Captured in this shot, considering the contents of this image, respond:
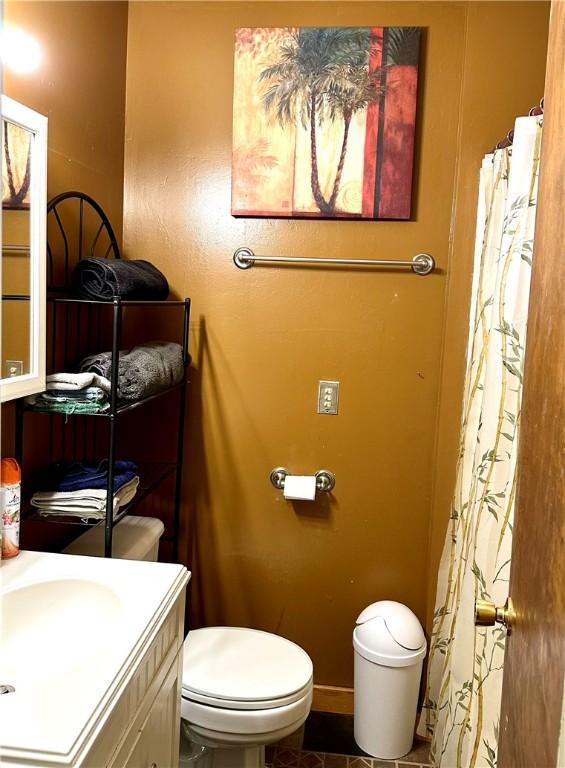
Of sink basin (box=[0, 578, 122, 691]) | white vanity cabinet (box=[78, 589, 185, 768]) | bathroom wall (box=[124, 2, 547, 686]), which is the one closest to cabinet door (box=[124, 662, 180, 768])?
white vanity cabinet (box=[78, 589, 185, 768])

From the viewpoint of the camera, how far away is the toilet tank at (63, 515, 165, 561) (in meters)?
1.90

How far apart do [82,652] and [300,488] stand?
1.10 metres

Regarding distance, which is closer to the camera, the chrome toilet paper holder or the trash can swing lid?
the trash can swing lid

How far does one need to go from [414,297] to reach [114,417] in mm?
1079

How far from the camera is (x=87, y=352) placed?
82.9 inches

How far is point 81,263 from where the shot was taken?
1.85m

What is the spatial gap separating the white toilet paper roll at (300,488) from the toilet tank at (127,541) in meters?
0.43

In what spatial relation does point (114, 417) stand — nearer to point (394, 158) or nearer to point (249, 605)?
point (249, 605)

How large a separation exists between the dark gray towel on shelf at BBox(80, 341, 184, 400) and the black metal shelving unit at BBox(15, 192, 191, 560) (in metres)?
0.03

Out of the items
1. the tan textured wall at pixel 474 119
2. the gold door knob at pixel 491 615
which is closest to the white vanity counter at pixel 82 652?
the gold door knob at pixel 491 615

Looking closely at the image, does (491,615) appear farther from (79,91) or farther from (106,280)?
(79,91)

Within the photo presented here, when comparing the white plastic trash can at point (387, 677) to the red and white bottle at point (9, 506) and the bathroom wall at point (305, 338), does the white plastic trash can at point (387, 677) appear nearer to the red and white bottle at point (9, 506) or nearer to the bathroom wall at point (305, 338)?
the bathroom wall at point (305, 338)

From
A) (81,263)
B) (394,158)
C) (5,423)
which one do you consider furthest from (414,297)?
(5,423)

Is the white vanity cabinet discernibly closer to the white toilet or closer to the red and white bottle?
the white toilet
